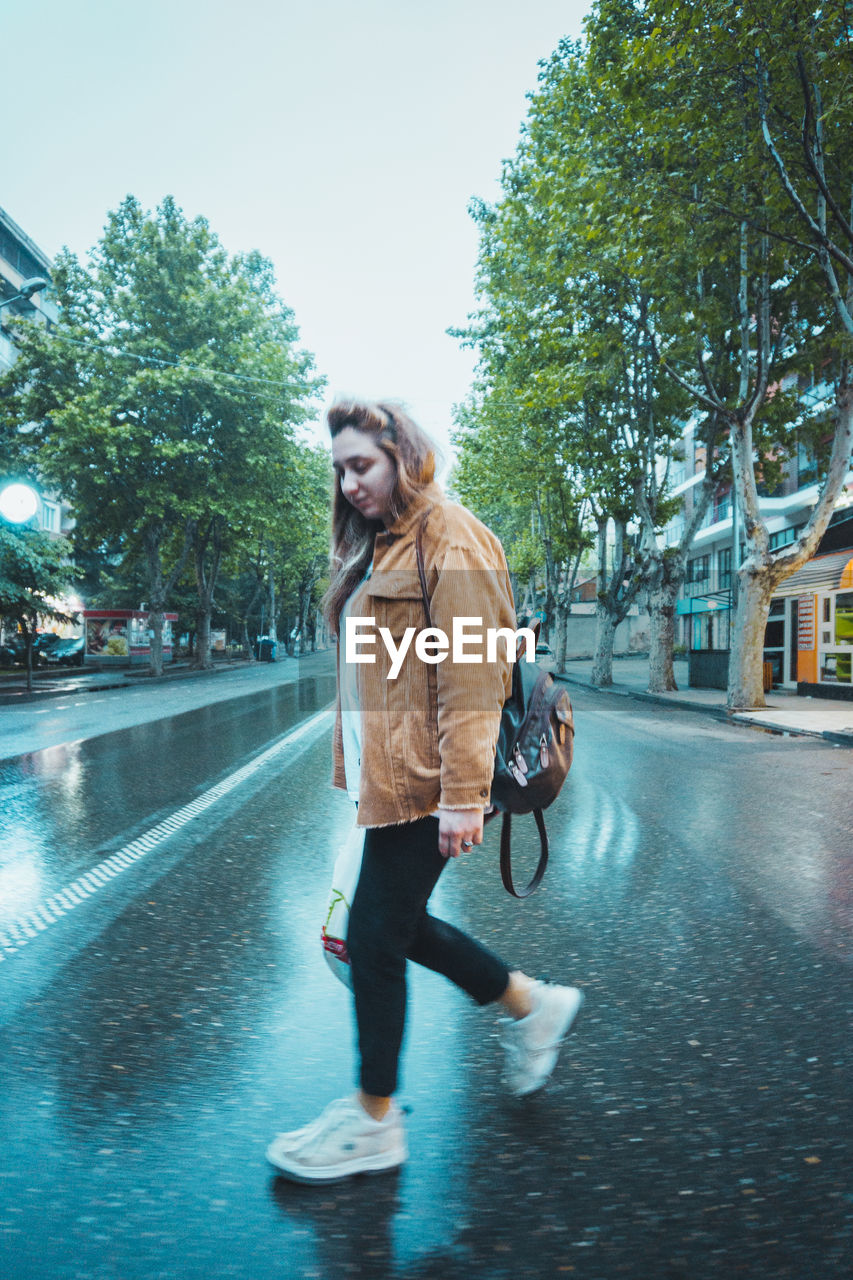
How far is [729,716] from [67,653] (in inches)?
1165

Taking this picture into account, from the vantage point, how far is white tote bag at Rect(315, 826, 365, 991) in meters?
2.38

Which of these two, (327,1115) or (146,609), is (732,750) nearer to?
(327,1115)

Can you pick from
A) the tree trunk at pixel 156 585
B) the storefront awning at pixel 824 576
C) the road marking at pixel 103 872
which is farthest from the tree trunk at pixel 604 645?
the road marking at pixel 103 872

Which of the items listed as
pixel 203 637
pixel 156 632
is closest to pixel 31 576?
pixel 156 632

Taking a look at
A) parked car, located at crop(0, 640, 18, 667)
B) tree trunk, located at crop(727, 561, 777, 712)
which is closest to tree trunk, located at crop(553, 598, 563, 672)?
parked car, located at crop(0, 640, 18, 667)

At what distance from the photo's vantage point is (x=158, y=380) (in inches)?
1203

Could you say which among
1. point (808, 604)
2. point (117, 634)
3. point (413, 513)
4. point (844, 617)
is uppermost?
point (808, 604)

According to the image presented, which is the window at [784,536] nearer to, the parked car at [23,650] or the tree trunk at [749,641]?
the tree trunk at [749,641]

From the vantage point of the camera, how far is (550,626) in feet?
168

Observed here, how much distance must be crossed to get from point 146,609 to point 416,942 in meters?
52.2

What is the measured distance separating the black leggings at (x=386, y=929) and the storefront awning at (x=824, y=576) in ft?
69.6

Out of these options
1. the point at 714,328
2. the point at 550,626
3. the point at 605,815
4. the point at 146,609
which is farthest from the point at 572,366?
the point at 146,609

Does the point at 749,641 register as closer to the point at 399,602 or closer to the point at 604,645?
the point at 604,645

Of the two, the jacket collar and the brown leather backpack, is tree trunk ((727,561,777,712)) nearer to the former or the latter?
the brown leather backpack
